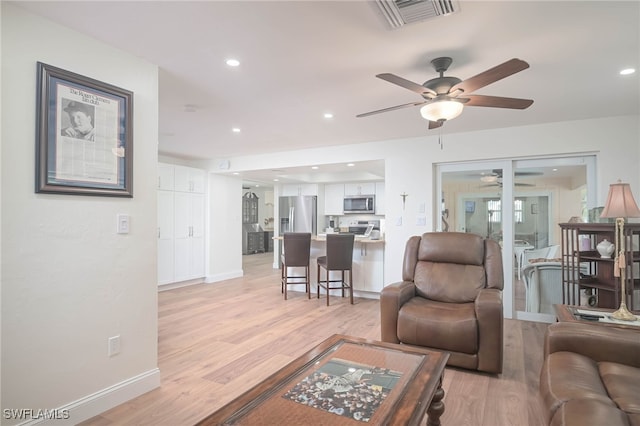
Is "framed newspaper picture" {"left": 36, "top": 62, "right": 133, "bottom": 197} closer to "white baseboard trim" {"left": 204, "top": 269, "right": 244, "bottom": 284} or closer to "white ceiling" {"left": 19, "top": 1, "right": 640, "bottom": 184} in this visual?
"white ceiling" {"left": 19, "top": 1, "right": 640, "bottom": 184}

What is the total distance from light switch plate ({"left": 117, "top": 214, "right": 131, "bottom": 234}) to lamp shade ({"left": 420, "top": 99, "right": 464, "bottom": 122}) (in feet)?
7.12

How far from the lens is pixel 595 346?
176 centimetres

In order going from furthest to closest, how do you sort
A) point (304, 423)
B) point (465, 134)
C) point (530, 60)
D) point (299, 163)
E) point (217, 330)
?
point (299, 163) < point (465, 134) < point (217, 330) < point (530, 60) < point (304, 423)

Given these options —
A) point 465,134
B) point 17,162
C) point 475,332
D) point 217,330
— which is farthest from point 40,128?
point 465,134

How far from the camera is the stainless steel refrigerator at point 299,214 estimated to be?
298 inches

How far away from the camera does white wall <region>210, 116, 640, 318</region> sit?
11.8 ft

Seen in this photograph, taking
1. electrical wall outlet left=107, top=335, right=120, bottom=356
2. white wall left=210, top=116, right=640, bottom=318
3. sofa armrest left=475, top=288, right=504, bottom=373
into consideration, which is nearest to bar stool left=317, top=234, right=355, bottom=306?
white wall left=210, top=116, right=640, bottom=318

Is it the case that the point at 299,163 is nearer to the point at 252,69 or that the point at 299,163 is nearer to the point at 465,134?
the point at 465,134

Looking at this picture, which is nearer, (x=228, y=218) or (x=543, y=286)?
(x=543, y=286)

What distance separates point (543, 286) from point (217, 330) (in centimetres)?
383

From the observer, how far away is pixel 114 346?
215cm

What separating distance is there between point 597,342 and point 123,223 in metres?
2.86

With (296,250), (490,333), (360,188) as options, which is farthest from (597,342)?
(360,188)

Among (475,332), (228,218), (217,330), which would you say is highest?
(228,218)
